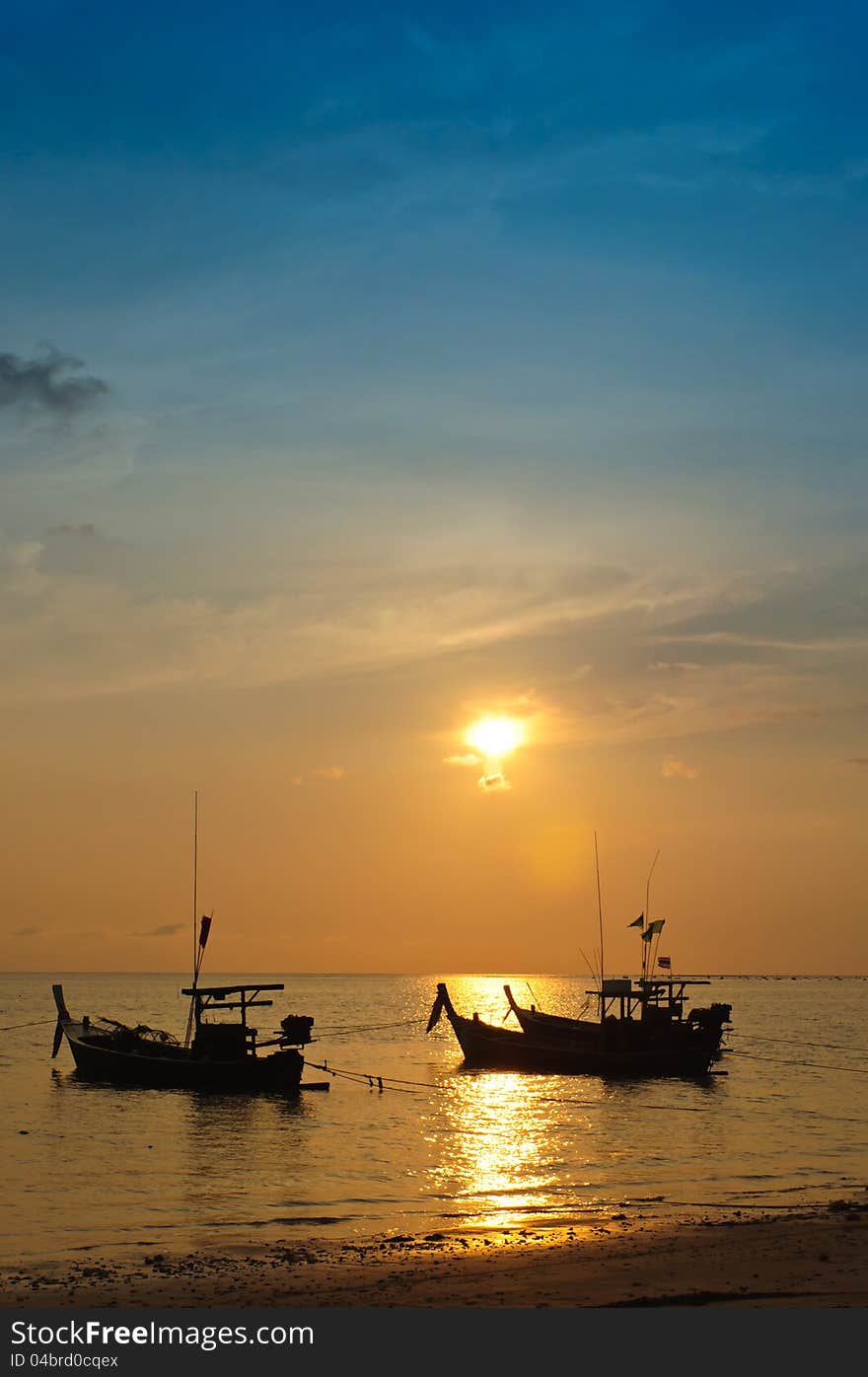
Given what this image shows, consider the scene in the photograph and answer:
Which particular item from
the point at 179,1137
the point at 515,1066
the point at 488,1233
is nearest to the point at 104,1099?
the point at 179,1137

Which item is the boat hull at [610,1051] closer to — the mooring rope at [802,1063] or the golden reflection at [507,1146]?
the golden reflection at [507,1146]

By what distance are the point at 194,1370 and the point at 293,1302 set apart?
577 cm

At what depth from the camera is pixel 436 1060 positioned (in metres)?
→ 94.5

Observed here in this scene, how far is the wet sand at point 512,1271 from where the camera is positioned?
19188 millimetres

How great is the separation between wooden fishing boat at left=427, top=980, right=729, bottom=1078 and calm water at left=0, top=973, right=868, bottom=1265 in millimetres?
1182

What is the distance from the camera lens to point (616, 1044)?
67562 mm

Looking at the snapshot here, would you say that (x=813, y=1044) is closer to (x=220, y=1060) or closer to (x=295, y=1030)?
(x=295, y=1030)

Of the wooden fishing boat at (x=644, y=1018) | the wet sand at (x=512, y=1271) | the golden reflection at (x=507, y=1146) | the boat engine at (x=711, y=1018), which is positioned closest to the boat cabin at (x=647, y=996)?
the wooden fishing boat at (x=644, y=1018)

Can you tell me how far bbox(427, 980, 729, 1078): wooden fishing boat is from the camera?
67.7m

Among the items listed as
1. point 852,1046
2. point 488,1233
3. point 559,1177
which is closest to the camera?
point 488,1233

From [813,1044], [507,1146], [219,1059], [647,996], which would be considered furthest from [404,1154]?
[813,1044]

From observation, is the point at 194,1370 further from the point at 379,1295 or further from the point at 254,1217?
the point at 254,1217

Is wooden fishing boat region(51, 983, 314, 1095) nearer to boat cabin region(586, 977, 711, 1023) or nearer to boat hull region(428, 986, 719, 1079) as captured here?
boat hull region(428, 986, 719, 1079)

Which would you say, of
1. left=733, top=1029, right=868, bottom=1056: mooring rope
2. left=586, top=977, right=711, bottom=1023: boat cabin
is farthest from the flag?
Answer: left=733, top=1029, right=868, bottom=1056: mooring rope
